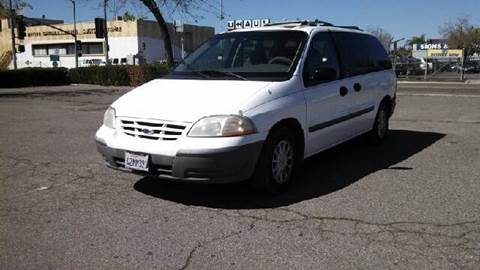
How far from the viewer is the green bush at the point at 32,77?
30.0 m

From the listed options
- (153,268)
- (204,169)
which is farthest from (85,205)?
(153,268)

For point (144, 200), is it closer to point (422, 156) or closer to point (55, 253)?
point (55, 253)

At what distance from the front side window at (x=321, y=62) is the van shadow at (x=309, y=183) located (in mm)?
1131

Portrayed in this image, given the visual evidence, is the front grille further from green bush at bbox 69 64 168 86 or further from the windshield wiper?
green bush at bbox 69 64 168 86

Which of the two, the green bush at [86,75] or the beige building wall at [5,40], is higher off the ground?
the beige building wall at [5,40]

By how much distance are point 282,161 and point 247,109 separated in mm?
821

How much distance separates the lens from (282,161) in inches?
224

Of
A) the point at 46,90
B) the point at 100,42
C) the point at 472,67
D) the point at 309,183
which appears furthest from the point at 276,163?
the point at 100,42

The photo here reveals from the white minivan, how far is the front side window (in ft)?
0.04

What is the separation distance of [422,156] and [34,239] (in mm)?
5334

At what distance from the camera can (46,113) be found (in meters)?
14.4

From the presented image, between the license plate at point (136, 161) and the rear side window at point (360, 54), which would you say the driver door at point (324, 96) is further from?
the license plate at point (136, 161)

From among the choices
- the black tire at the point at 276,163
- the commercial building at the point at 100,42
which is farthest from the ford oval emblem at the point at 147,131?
the commercial building at the point at 100,42

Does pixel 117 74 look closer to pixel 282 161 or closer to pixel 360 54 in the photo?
pixel 360 54
